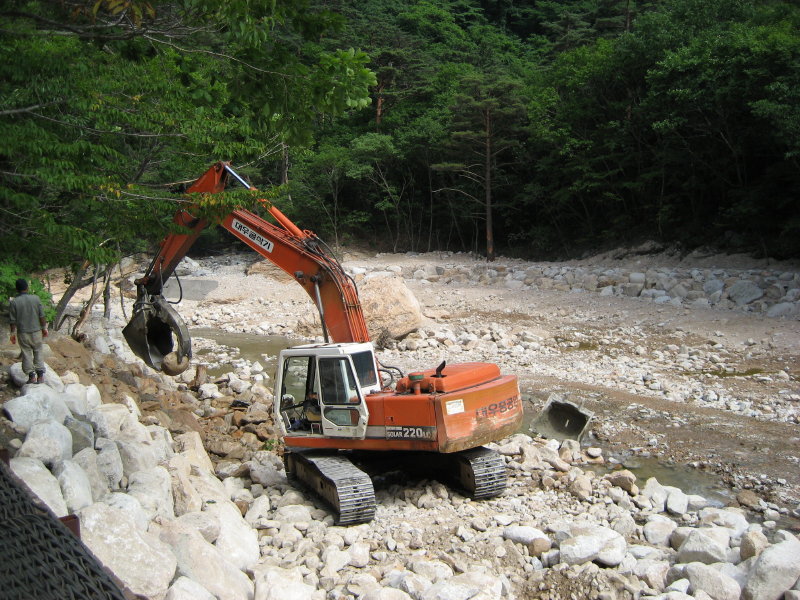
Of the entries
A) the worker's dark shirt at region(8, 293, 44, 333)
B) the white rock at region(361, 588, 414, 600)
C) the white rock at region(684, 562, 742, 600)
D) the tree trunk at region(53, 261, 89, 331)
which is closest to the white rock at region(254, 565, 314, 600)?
the white rock at region(361, 588, 414, 600)

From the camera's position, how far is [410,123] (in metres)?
38.6

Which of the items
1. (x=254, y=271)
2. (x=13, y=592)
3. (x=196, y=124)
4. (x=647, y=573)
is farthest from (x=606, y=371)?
(x=254, y=271)

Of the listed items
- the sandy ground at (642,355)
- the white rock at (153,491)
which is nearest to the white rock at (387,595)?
the white rock at (153,491)

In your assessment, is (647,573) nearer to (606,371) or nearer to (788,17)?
(606,371)

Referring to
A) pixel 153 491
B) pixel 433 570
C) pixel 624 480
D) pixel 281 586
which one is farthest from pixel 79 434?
pixel 624 480

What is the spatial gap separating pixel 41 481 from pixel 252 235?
4184mm

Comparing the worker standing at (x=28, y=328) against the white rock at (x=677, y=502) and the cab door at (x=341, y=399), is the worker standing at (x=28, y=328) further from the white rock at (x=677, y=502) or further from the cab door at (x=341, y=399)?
the white rock at (x=677, y=502)

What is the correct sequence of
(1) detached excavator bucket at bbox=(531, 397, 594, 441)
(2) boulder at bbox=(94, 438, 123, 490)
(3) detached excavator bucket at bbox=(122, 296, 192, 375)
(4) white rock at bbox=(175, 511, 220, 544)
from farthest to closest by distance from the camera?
(1) detached excavator bucket at bbox=(531, 397, 594, 441) < (3) detached excavator bucket at bbox=(122, 296, 192, 375) < (2) boulder at bbox=(94, 438, 123, 490) < (4) white rock at bbox=(175, 511, 220, 544)

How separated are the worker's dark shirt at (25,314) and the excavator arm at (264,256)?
1066 millimetres

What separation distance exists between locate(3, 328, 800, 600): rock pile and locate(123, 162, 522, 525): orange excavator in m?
0.35

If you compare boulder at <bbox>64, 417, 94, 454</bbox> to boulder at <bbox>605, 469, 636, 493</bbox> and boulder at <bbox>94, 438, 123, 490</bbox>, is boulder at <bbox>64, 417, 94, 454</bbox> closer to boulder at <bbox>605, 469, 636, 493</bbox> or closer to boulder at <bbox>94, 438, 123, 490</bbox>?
boulder at <bbox>94, 438, 123, 490</bbox>

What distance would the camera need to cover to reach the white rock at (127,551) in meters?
4.41

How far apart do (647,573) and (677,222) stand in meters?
23.4

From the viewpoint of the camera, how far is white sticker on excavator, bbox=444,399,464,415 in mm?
6918
